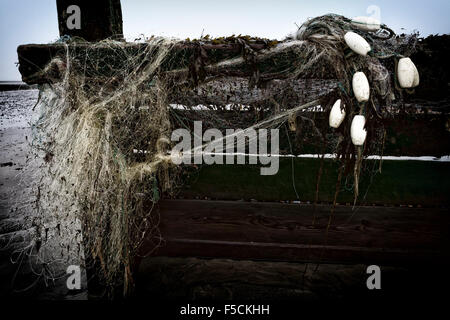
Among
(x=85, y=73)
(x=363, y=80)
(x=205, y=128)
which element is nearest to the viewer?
(x=363, y=80)

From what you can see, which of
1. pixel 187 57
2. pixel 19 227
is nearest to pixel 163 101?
pixel 187 57

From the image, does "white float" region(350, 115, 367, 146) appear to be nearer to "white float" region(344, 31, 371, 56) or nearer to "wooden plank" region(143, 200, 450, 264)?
"white float" region(344, 31, 371, 56)

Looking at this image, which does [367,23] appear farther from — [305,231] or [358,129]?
[305,231]

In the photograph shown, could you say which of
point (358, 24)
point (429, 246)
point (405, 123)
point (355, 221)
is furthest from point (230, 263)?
point (358, 24)

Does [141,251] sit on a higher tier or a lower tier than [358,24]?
lower

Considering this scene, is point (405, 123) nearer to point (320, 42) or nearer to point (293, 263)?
point (320, 42)

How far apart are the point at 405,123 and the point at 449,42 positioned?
749 millimetres

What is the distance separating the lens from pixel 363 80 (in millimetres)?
2051

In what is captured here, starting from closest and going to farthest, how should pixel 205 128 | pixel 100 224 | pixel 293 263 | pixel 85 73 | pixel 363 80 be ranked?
pixel 363 80 < pixel 85 73 < pixel 100 224 < pixel 205 128 < pixel 293 263

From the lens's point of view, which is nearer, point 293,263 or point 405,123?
point 405,123

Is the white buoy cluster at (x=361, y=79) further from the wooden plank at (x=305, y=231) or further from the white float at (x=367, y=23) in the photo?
the wooden plank at (x=305, y=231)

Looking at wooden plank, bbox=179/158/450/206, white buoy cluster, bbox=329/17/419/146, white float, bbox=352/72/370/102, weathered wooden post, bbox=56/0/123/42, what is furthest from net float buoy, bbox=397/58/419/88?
weathered wooden post, bbox=56/0/123/42

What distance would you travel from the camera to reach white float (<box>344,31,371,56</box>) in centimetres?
202

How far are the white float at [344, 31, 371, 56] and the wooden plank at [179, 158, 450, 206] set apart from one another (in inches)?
47.2
